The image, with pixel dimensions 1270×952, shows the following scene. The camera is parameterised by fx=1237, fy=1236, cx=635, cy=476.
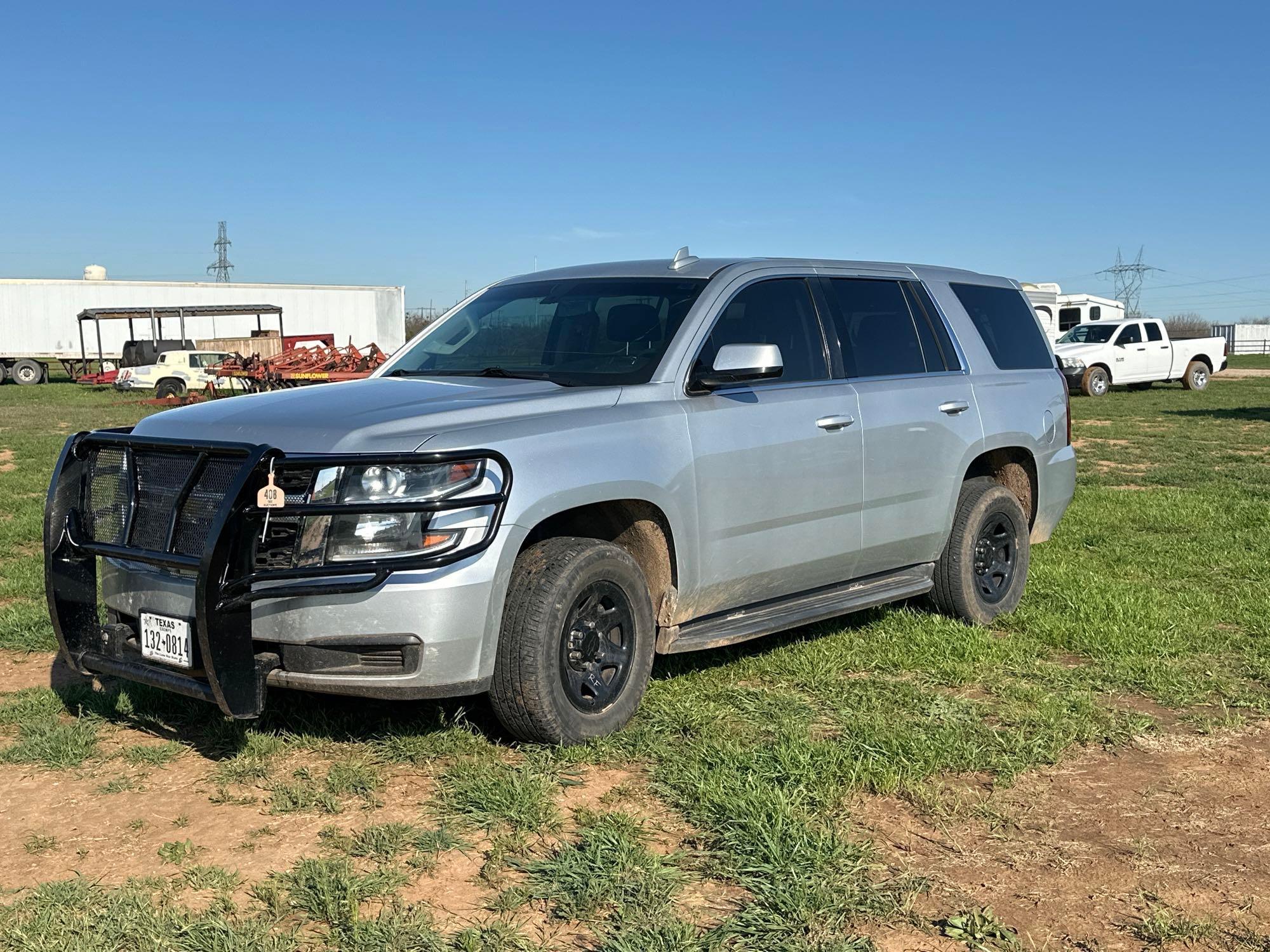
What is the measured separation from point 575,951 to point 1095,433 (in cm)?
1734

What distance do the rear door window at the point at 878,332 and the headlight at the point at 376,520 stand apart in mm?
2490

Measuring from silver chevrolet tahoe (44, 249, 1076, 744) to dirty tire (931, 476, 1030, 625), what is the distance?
0.02m

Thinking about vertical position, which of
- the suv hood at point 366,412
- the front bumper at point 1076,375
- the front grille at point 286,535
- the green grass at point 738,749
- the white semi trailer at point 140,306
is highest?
the white semi trailer at point 140,306

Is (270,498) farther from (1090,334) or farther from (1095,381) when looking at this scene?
(1090,334)

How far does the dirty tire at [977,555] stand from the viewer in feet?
21.0

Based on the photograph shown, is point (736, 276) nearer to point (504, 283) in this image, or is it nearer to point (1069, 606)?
point (504, 283)

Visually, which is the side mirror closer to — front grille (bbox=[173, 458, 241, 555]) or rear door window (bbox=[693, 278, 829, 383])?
rear door window (bbox=[693, 278, 829, 383])

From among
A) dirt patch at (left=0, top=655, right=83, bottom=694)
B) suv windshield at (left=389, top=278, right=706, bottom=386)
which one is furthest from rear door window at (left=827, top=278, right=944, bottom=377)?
dirt patch at (left=0, top=655, right=83, bottom=694)

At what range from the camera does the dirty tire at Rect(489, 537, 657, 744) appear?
4.27 metres

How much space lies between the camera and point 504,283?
611 centimetres

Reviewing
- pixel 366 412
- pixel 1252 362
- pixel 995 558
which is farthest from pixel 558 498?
pixel 1252 362

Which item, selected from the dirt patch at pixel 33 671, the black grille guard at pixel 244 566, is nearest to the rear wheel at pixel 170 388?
the dirt patch at pixel 33 671

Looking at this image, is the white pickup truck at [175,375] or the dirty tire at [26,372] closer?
the white pickup truck at [175,375]

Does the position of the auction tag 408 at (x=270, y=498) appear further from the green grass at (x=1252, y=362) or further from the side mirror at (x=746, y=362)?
the green grass at (x=1252, y=362)
